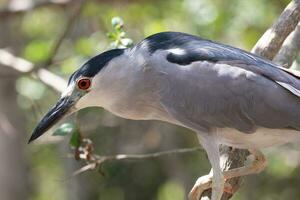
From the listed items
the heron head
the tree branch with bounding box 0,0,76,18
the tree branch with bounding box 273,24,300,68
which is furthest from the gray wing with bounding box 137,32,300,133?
the tree branch with bounding box 0,0,76,18

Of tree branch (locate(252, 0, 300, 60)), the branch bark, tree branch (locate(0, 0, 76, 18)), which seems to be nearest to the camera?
the branch bark

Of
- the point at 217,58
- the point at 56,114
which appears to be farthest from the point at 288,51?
the point at 56,114

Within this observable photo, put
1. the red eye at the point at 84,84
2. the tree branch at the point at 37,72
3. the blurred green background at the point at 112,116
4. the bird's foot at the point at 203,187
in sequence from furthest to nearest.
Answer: the blurred green background at the point at 112,116 < the tree branch at the point at 37,72 < the bird's foot at the point at 203,187 < the red eye at the point at 84,84

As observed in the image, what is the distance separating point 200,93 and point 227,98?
122 millimetres

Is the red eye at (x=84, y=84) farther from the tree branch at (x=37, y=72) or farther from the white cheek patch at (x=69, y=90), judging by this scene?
the tree branch at (x=37, y=72)

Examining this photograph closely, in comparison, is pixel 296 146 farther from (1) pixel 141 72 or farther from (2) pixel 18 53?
(1) pixel 141 72

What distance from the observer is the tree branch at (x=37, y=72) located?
4.64 metres

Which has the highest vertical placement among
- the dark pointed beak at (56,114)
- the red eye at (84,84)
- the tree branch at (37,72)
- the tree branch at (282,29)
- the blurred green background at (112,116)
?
the tree branch at (282,29)

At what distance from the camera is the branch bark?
4070 millimetres

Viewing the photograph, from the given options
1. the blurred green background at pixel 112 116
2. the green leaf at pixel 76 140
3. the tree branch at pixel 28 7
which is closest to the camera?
the green leaf at pixel 76 140

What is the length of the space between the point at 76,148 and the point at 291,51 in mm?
1237

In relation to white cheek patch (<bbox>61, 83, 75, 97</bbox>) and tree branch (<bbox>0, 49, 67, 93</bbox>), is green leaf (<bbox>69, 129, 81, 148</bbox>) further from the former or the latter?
white cheek patch (<bbox>61, 83, 75, 97</bbox>)

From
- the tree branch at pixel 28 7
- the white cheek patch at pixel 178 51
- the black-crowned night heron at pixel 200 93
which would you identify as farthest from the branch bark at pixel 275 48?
the tree branch at pixel 28 7

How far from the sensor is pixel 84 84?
3656 millimetres
